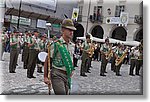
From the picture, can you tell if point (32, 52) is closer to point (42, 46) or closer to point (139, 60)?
point (42, 46)

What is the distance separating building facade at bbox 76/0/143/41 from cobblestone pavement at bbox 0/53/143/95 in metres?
0.32

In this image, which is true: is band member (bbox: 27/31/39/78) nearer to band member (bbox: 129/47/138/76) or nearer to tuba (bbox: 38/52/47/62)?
tuba (bbox: 38/52/47/62)

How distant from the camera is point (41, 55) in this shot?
9.37 feet

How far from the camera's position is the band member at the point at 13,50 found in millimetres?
2846

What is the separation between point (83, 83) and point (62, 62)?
33cm

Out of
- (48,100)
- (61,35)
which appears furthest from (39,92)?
(61,35)

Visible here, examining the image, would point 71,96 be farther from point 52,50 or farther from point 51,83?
point 52,50

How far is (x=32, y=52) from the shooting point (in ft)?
9.49

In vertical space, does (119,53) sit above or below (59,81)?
above

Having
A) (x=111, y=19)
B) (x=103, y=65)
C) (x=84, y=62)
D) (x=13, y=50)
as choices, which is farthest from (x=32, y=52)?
(x=111, y=19)

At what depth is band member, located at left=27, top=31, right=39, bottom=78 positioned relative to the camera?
288 cm

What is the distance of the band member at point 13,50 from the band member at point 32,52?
13 cm

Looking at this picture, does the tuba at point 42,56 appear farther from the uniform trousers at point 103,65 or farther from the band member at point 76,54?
the uniform trousers at point 103,65

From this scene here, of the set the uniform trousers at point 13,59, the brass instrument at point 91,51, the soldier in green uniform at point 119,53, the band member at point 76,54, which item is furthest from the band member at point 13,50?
the soldier in green uniform at point 119,53
